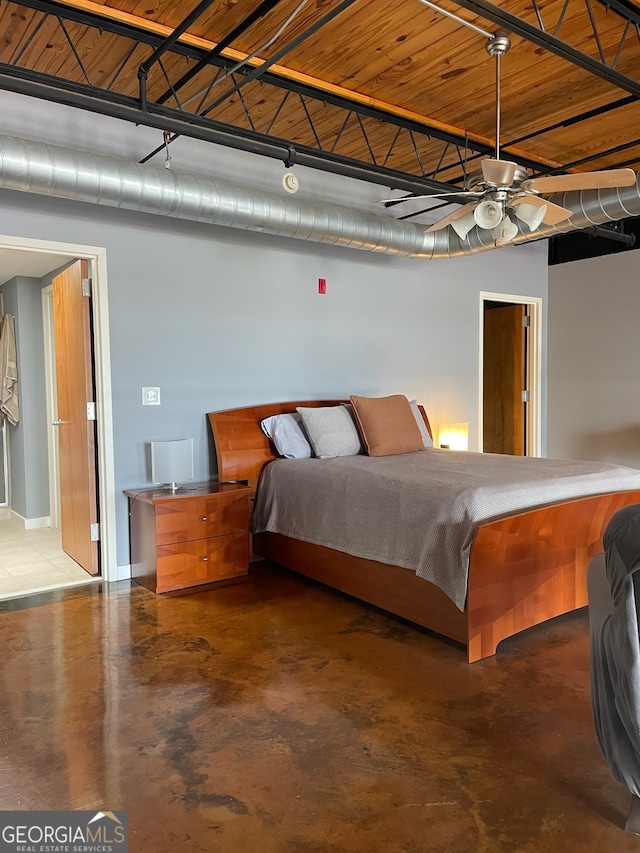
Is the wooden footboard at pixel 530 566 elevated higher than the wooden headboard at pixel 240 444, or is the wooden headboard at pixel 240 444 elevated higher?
the wooden headboard at pixel 240 444

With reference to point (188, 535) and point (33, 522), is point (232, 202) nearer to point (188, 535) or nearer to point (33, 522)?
point (188, 535)

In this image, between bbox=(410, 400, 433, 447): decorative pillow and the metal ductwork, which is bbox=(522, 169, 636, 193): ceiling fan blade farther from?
bbox=(410, 400, 433, 447): decorative pillow

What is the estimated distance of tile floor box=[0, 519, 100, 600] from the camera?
13.1 ft

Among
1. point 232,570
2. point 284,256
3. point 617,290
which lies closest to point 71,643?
point 232,570

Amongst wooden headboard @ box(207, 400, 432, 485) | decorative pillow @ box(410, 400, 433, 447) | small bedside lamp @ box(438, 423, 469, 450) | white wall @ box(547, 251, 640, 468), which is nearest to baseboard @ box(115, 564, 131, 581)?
wooden headboard @ box(207, 400, 432, 485)

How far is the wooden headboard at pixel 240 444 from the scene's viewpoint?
14.0 feet

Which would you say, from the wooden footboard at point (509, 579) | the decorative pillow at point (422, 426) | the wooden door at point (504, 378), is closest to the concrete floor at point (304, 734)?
the wooden footboard at point (509, 579)

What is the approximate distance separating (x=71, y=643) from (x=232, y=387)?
82.3 inches

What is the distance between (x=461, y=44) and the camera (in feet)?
10.2

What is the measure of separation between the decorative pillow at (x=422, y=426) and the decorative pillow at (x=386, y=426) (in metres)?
0.25

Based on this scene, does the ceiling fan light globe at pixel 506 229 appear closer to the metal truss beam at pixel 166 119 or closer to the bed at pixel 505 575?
the metal truss beam at pixel 166 119

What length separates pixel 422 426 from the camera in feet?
16.6

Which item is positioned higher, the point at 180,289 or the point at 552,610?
the point at 180,289

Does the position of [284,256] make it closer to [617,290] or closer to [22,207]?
[22,207]
